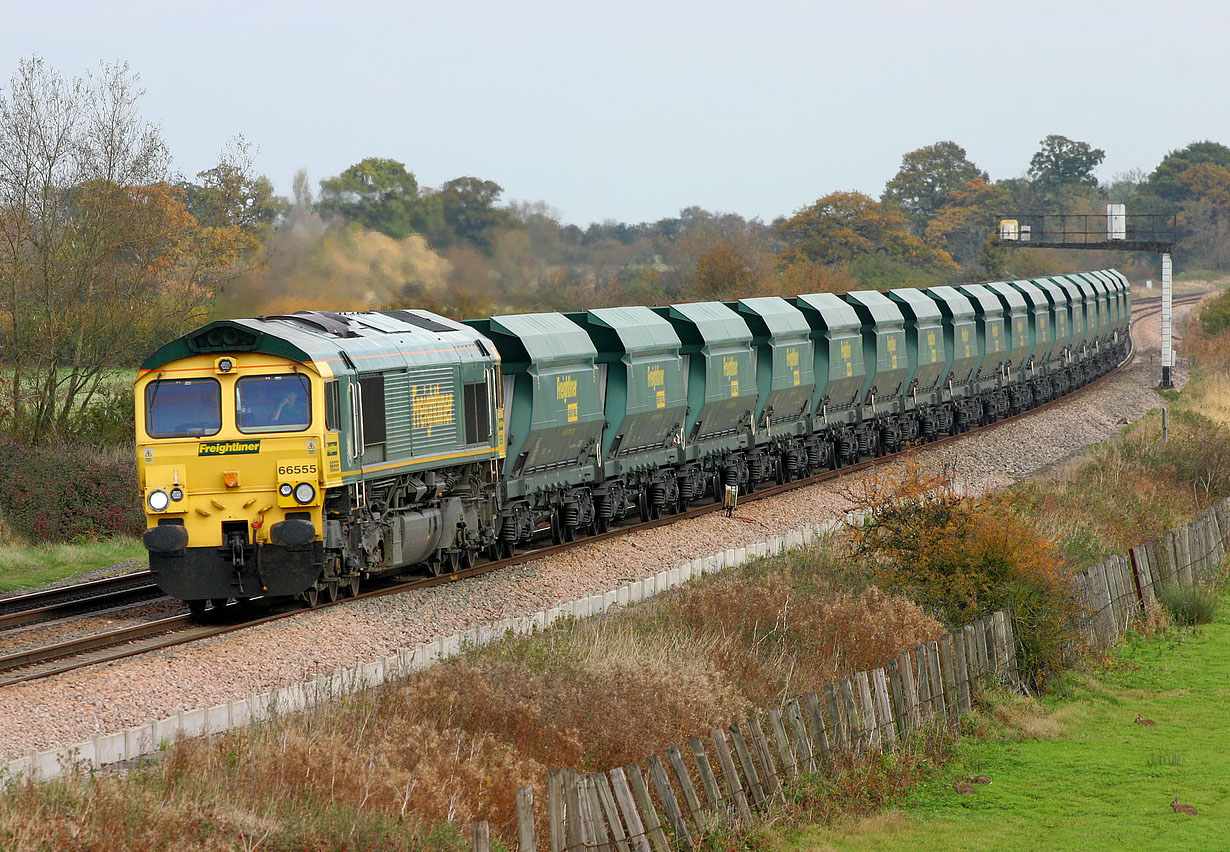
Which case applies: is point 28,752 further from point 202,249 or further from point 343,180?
point 343,180

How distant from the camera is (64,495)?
27047mm

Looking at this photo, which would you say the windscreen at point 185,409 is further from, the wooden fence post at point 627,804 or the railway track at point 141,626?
the wooden fence post at point 627,804

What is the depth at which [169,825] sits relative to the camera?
8.63 m

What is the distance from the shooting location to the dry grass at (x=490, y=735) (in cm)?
889

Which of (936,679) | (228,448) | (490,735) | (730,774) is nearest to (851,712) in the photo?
(936,679)

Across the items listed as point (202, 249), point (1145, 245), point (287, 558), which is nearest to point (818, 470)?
point (202, 249)

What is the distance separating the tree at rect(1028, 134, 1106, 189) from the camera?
140250mm

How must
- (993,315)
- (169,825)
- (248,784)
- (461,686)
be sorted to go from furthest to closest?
(993,315), (461,686), (248,784), (169,825)

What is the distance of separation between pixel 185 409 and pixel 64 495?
11.6 meters

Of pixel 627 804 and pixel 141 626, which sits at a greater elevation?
pixel 141 626

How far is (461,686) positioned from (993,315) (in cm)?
3500

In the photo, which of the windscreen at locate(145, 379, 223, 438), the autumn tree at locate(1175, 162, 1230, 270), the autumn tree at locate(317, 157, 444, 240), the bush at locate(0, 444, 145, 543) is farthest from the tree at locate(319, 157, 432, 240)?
the autumn tree at locate(1175, 162, 1230, 270)

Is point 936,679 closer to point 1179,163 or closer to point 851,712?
point 851,712

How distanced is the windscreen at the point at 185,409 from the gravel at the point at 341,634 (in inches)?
105
